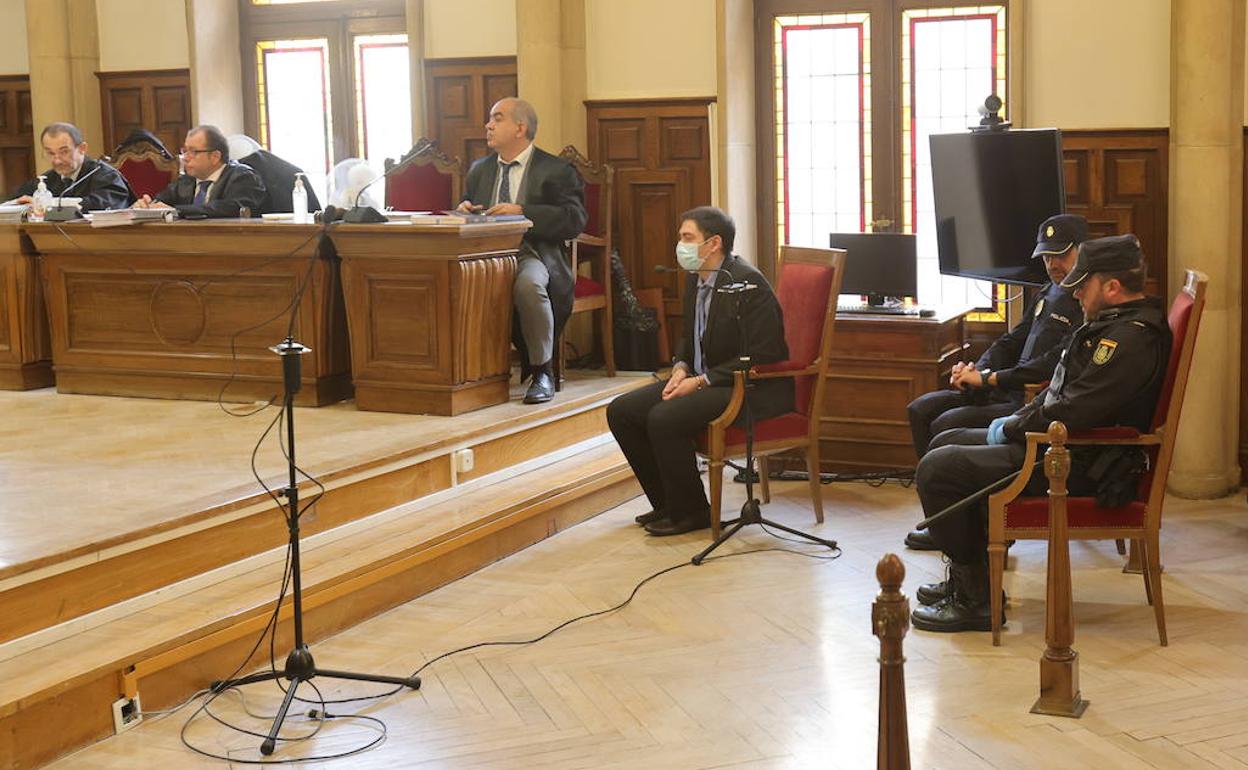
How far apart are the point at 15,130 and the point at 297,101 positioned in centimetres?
194

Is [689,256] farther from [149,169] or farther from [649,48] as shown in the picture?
[149,169]

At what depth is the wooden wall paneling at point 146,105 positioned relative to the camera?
9469 millimetres

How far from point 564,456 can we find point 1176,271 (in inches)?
110

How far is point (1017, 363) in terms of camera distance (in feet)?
19.8

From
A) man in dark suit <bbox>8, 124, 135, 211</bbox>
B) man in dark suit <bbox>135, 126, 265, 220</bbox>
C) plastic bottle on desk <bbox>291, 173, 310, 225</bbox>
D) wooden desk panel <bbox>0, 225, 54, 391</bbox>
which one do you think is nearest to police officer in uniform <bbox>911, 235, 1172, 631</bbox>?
plastic bottle on desk <bbox>291, 173, 310, 225</bbox>

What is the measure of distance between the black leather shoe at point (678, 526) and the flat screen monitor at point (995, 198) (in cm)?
165

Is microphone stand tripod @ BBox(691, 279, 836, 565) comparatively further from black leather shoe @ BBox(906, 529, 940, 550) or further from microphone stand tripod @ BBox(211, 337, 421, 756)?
microphone stand tripod @ BBox(211, 337, 421, 756)

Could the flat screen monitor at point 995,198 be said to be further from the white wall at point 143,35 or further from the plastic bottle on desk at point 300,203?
the white wall at point 143,35

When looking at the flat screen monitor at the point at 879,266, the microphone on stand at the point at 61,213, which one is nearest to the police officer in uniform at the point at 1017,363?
the flat screen monitor at the point at 879,266

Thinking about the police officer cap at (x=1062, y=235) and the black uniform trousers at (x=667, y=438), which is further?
the black uniform trousers at (x=667, y=438)

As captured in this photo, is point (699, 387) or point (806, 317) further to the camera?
point (806, 317)

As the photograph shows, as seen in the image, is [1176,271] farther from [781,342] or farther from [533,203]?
[533,203]

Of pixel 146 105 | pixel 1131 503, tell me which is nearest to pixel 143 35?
pixel 146 105

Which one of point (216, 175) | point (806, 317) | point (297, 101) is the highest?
point (297, 101)
